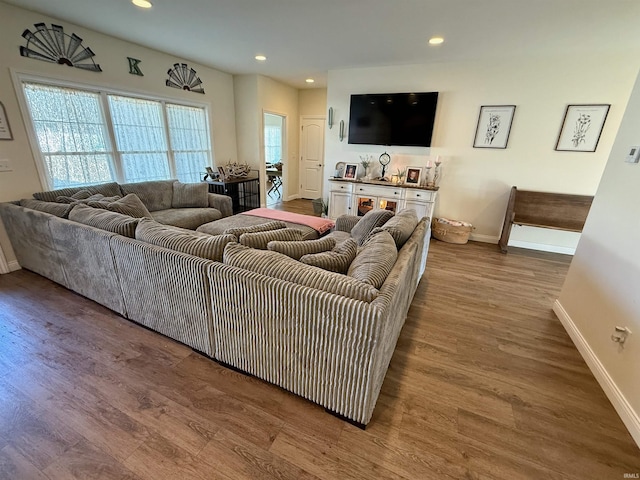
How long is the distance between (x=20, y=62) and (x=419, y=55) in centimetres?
458

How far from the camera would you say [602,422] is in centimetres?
153

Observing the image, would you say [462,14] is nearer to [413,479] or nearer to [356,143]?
[356,143]

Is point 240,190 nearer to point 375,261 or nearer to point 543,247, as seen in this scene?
point 375,261

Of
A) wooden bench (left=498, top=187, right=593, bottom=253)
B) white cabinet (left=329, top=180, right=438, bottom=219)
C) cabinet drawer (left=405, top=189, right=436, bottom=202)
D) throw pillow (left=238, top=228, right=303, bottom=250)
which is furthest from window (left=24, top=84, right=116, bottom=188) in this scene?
wooden bench (left=498, top=187, right=593, bottom=253)

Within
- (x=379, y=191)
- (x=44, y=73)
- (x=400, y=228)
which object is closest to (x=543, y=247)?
(x=379, y=191)

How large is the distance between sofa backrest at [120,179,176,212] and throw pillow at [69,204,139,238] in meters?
1.38

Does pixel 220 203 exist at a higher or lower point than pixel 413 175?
lower

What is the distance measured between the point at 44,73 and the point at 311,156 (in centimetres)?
483

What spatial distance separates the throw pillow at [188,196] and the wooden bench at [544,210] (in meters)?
4.54

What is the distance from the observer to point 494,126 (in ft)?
13.2

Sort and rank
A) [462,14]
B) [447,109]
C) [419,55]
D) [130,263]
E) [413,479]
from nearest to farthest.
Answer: [413,479] → [130,263] → [462,14] → [419,55] → [447,109]

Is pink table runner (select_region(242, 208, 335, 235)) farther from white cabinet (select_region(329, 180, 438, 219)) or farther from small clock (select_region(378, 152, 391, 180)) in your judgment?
small clock (select_region(378, 152, 391, 180))


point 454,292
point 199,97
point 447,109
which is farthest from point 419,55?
point 199,97

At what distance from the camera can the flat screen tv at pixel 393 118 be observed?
13.9 ft
